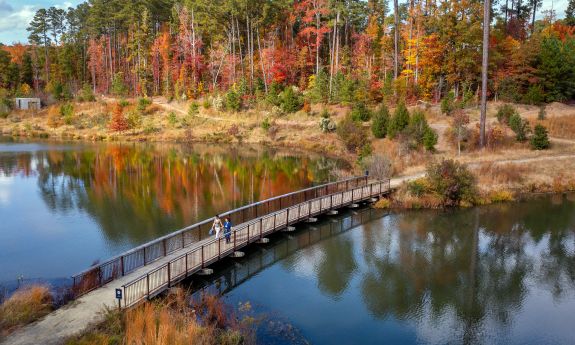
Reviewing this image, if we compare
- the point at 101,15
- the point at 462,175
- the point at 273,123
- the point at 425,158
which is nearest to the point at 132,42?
the point at 101,15

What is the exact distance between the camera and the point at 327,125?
57.7m

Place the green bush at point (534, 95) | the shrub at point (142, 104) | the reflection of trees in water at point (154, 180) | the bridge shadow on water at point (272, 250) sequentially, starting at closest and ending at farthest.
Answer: the bridge shadow on water at point (272, 250)
the reflection of trees in water at point (154, 180)
the green bush at point (534, 95)
the shrub at point (142, 104)

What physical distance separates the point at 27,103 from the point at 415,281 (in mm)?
87155

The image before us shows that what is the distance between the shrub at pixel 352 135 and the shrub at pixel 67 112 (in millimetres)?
51416

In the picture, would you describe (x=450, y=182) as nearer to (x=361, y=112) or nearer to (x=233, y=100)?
(x=361, y=112)

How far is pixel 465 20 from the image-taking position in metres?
53.3

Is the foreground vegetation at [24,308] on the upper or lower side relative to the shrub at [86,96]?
lower

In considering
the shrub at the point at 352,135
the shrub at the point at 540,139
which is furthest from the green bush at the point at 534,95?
the shrub at the point at 352,135

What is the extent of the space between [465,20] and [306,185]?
104 feet

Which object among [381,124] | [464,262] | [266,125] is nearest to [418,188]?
[464,262]

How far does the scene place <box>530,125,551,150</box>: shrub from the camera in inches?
Answer: 1539

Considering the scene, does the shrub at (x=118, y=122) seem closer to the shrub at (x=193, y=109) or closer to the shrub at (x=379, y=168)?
the shrub at (x=193, y=109)

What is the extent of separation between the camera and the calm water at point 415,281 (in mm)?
15148

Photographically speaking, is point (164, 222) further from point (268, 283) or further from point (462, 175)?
point (462, 175)
